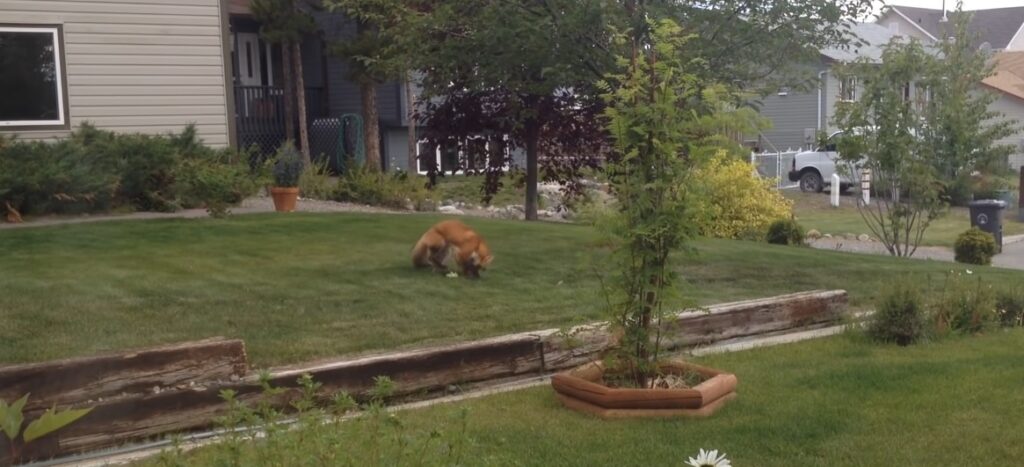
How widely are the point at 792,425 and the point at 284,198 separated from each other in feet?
29.3

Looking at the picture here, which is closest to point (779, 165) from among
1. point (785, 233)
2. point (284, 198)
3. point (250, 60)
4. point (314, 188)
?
point (250, 60)

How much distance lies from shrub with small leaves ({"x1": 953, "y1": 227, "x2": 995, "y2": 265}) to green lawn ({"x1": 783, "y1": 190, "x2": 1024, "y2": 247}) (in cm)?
380

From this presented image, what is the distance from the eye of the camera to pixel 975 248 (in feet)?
46.1

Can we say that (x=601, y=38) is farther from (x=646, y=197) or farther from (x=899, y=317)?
(x=646, y=197)

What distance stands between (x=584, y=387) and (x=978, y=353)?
2972 mm

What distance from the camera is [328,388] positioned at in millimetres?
5316

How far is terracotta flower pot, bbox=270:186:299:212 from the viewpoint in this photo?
12.7m

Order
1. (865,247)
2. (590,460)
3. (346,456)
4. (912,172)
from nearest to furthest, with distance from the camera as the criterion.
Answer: (346,456), (590,460), (912,172), (865,247)

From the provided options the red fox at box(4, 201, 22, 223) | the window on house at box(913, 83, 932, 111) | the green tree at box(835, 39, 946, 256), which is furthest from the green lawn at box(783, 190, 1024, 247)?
Result: the red fox at box(4, 201, 22, 223)

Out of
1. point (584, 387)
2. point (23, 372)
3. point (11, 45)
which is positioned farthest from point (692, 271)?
point (11, 45)

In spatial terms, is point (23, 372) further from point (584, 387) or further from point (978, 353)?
point (978, 353)

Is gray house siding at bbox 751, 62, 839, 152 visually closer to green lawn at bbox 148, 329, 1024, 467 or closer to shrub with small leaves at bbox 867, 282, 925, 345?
shrub with small leaves at bbox 867, 282, 925, 345

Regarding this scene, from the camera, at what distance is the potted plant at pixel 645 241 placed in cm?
515

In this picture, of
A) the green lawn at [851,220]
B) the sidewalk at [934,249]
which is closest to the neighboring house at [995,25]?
the green lawn at [851,220]
